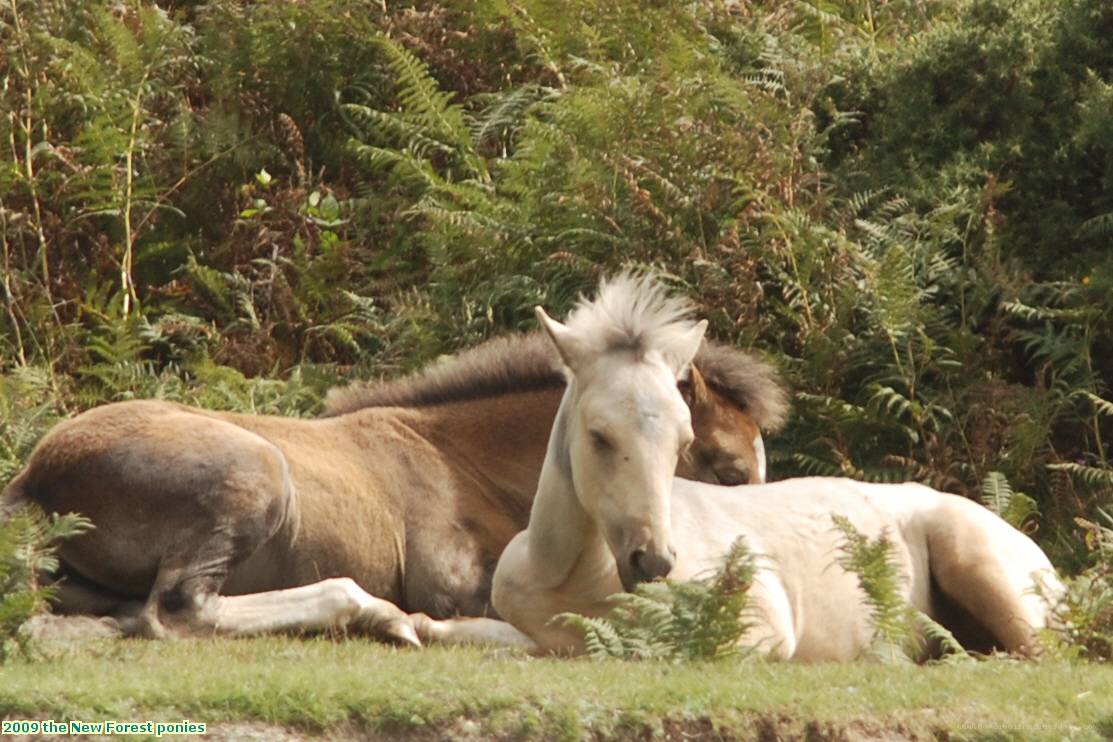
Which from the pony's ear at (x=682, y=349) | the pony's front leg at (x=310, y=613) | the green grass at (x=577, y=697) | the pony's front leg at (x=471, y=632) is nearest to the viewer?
the green grass at (x=577, y=697)

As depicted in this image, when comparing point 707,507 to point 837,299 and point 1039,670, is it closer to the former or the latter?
point 1039,670

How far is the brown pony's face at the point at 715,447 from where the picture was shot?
973 cm

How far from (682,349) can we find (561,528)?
36.5 inches

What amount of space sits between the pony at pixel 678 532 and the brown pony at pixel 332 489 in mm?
675

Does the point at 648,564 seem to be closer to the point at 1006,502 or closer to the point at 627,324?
the point at 627,324

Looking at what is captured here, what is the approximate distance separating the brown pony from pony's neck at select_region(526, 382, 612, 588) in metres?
0.99

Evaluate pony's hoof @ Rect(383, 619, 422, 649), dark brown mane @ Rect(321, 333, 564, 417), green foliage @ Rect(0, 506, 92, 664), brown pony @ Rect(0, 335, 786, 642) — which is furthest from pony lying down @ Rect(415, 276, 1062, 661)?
green foliage @ Rect(0, 506, 92, 664)

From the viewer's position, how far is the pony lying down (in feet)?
25.0

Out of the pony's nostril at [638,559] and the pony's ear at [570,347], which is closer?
the pony's nostril at [638,559]

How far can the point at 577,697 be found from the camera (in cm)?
629

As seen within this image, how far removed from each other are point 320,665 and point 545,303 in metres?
5.04

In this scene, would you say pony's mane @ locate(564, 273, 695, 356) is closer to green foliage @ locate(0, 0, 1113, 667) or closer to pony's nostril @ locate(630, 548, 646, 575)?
pony's nostril @ locate(630, 548, 646, 575)

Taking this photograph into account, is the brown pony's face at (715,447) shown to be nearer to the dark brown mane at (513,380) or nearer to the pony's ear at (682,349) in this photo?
the dark brown mane at (513,380)

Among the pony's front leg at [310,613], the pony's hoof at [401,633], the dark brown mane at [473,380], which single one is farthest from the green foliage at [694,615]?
the dark brown mane at [473,380]
